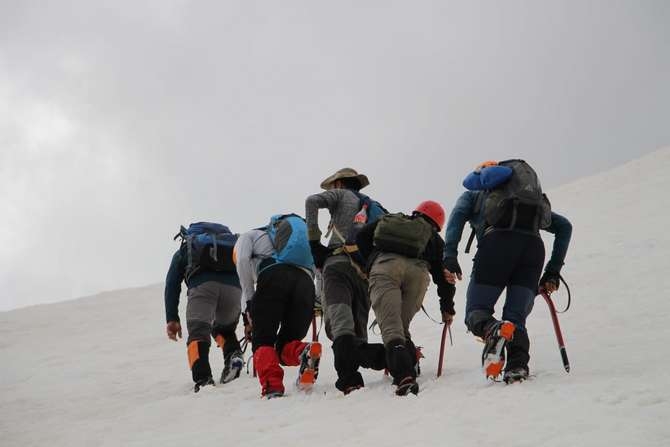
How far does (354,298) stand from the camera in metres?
7.29

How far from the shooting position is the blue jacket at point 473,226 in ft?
21.8

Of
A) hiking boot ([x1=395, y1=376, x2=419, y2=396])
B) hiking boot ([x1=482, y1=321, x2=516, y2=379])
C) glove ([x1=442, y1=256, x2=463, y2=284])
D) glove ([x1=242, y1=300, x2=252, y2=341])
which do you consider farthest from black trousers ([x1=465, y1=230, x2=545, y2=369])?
glove ([x1=242, y1=300, x2=252, y2=341])

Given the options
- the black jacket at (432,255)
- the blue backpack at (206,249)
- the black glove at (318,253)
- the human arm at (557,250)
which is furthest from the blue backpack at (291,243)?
the human arm at (557,250)

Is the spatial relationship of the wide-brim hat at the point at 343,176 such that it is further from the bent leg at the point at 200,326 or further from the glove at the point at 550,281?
the glove at the point at 550,281

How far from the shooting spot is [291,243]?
734 centimetres

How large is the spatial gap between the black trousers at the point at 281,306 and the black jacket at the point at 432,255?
722mm

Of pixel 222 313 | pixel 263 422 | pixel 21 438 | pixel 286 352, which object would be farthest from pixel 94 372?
pixel 263 422

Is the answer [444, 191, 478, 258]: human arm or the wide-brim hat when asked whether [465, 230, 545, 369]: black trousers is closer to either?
[444, 191, 478, 258]: human arm

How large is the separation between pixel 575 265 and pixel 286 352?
9238mm

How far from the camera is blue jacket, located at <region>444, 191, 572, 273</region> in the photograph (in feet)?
21.8

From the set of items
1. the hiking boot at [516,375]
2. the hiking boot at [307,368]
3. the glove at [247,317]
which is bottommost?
the hiking boot at [516,375]

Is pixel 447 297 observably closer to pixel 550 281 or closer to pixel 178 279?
pixel 550 281

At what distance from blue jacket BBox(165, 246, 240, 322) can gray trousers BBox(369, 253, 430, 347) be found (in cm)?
226

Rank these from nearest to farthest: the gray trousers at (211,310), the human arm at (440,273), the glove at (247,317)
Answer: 1. the human arm at (440,273)
2. the glove at (247,317)
3. the gray trousers at (211,310)
